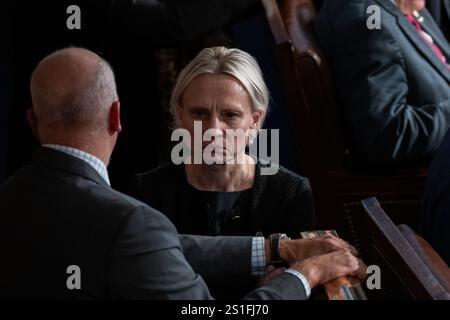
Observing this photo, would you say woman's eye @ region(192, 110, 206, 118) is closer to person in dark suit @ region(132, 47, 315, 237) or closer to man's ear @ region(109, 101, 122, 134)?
person in dark suit @ region(132, 47, 315, 237)

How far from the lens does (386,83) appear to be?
2.82 metres

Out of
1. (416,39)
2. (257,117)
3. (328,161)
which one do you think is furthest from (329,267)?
(416,39)

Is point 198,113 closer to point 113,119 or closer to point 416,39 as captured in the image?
point 113,119

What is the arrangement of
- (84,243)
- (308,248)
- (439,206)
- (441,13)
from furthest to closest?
(441,13), (439,206), (308,248), (84,243)

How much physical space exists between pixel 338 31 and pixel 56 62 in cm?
165

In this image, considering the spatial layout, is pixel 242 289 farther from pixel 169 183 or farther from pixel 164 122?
pixel 164 122

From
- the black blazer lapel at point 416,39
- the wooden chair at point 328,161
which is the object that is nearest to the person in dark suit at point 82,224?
the wooden chair at point 328,161

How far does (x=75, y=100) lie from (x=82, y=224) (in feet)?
0.75

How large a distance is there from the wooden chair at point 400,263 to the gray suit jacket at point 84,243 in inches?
7.6

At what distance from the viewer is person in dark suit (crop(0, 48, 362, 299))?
51.5 inches

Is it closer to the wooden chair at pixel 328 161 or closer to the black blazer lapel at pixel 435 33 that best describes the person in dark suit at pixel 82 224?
the wooden chair at pixel 328 161

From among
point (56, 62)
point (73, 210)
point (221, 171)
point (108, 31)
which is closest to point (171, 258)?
point (73, 210)

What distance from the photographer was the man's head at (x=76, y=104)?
139 centimetres
